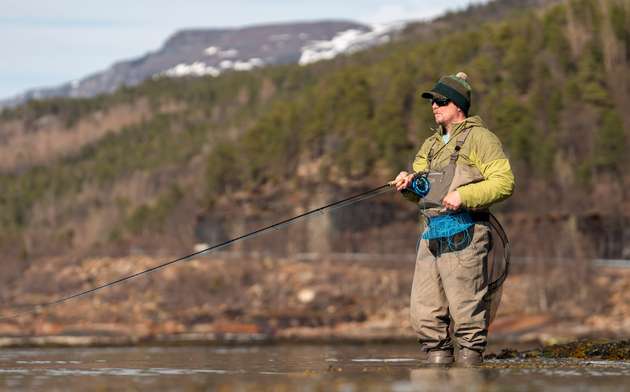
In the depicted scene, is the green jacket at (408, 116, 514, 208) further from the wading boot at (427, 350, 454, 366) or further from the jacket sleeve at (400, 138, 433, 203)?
the wading boot at (427, 350, 454, 366)

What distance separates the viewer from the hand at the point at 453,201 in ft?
32.9

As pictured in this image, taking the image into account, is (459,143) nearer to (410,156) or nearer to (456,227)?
(456,227)

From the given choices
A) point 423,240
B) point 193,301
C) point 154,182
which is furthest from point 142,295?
point 154,182

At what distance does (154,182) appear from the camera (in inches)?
6462

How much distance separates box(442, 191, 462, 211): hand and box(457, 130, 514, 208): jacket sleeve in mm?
32

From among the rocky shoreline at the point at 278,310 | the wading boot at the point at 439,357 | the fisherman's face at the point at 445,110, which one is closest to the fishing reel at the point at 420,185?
the fisherman's face at the point at 445,110

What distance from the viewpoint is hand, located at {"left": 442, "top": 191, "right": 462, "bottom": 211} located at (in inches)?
394

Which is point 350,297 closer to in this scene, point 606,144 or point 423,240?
point 606,144

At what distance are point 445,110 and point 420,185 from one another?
2.22 ft

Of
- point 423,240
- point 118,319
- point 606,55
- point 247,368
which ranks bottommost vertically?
point 118,319

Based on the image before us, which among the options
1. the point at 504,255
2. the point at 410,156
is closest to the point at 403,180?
the point at 504,255

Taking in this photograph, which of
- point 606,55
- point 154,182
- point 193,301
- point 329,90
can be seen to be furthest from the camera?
point 154,182

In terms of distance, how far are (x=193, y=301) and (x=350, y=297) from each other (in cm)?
1033

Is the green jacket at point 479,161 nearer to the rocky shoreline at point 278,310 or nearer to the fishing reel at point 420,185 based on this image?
the fishing reel at point 420,185
